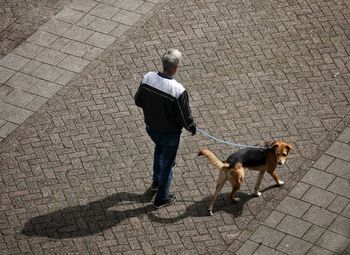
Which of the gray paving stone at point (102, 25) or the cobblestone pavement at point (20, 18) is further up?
the gray paving stone at point (102, 25)

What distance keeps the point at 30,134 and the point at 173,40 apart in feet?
9.50

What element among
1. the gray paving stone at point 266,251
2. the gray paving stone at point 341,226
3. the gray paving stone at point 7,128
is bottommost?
the gray paving stone at point 7,128

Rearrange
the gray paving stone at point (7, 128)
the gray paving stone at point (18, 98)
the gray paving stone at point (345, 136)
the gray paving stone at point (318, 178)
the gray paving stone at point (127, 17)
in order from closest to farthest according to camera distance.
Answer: the gray paving stone at point (318, 178) → the gray paving stone at point (345, 136) → the gray paving stone at point (7, 128) → the gray paving stone at point (18, 98) → the gray paving stone at point (127, 17)

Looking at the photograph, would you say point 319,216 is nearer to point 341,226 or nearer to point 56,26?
point 341,226

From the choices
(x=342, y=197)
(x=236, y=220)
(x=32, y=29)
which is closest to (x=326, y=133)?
(x=342, y=197)

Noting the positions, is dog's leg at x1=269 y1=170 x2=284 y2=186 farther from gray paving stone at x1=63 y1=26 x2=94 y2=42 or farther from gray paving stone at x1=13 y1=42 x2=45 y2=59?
gray paving stone at x1=13 y1=42 x2=45 y2=59

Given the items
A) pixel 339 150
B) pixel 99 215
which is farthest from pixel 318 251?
pixel 99 215

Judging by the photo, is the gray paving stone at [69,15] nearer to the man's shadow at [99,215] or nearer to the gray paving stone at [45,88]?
the gray paving stone at [45,88]

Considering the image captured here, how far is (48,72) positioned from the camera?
1125 centimetres

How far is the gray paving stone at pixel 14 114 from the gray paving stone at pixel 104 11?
251 cm

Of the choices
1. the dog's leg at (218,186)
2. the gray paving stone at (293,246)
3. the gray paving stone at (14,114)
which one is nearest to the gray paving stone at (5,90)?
the gray paving stone at (14,114)

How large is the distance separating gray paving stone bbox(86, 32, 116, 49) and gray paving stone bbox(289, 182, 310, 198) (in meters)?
4.11

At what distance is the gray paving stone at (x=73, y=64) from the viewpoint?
11.3 m

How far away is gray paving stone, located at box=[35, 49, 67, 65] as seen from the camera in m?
11.4
